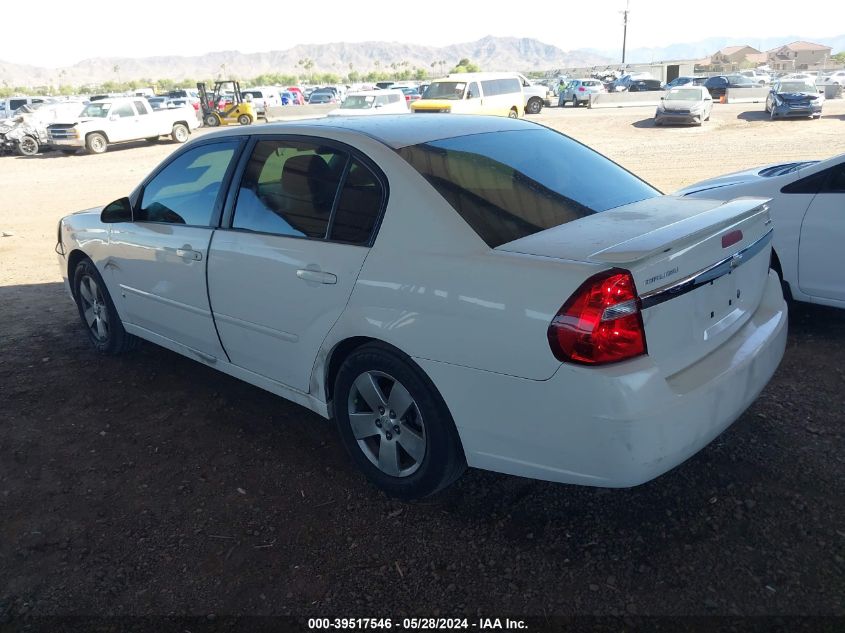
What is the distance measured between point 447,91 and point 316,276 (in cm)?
2386

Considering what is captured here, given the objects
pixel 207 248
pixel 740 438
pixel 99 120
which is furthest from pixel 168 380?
pixel 99 120

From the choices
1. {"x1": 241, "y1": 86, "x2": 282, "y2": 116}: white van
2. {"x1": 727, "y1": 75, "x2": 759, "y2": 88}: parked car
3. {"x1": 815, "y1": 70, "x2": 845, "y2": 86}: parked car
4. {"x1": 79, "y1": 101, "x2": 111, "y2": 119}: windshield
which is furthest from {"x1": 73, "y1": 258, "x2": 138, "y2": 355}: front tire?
{"x1": 727, "y1": 75, "x2": 759, "y2": 88}: parked car

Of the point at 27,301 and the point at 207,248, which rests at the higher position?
the point at 207,248

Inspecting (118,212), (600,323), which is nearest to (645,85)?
(118,212)

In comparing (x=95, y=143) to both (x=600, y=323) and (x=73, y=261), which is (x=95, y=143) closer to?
(x=73, y=261)

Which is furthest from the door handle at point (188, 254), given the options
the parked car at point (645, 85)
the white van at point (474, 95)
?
the parked car at point (645, 85)

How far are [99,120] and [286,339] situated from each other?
23.7 meters

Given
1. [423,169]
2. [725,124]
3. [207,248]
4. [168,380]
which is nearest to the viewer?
[423,169]

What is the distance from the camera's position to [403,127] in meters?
3.43

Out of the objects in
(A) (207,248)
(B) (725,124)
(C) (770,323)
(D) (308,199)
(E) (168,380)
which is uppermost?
(D) (308,199)

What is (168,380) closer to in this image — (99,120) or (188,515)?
(188,515)

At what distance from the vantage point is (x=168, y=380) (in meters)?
4.69

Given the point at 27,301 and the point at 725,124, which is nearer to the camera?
the point at 27,301

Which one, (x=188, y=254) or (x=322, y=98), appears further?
(x=322, y=98)
